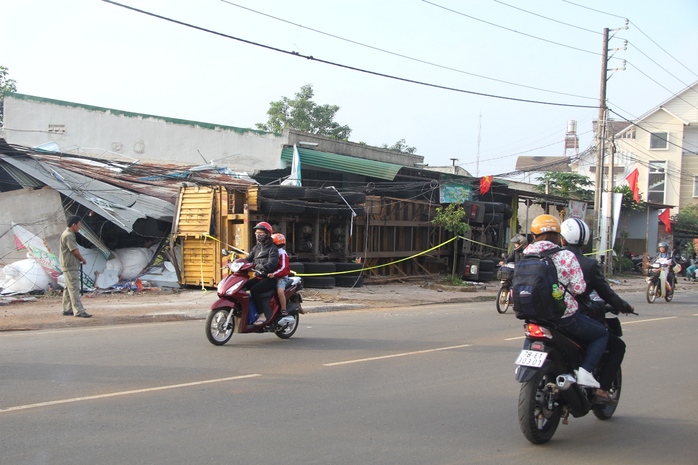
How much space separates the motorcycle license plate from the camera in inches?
A: 207

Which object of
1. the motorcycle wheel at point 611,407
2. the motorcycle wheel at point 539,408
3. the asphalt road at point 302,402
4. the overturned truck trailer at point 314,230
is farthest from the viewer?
the overturned truck trailer at point 314,230

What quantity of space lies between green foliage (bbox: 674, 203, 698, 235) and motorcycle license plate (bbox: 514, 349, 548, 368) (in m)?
41.2

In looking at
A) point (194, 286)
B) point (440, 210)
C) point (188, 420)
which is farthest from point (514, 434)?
point (440, 210)

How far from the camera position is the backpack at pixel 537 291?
5.25 meters

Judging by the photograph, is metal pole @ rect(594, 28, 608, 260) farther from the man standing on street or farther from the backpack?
the backpack

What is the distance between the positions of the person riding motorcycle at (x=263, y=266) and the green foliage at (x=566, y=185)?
90.1 ft

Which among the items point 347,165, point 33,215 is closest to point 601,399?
point 33,215

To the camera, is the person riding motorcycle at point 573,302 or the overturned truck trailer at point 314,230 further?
the overturned truck trailer at point 314,230

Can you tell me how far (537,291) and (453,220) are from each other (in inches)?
653

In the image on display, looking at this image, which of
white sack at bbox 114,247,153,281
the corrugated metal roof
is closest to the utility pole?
the corrugated metal roof

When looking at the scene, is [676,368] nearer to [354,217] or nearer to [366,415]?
[366,415]

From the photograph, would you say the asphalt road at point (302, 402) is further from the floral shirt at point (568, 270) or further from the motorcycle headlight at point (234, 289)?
the floral shirt at point (568, 270)

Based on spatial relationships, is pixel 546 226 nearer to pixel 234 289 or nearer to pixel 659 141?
pixel 234 289

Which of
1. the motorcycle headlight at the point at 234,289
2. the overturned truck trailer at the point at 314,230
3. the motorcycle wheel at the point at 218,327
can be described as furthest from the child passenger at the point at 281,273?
the overturned truck trailer at the point at 314,230
